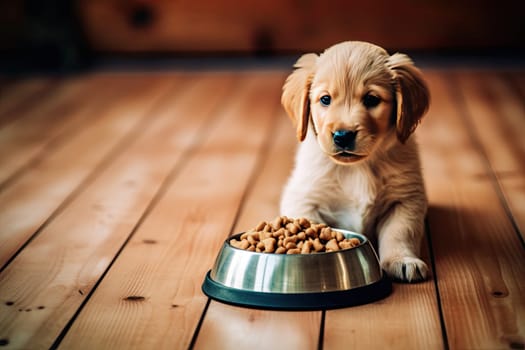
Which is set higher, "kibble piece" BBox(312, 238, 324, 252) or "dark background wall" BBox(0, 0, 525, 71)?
"dark background wall" BBox(0, 0, 525, 71)

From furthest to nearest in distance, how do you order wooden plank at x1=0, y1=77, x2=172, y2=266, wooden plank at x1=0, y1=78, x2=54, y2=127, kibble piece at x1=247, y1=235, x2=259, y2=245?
1. wooden plank at x1=0, y1=78, x2=54, y2=127
2. wooden plank at x1=0, y1=77, x2=172, y2=266
3. kibble piece at x1=247, y1=235, x2=259, y2=245

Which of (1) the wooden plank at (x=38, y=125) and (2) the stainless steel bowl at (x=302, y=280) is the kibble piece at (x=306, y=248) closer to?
(2) the stainless steel bowl at (x=302, y=280)

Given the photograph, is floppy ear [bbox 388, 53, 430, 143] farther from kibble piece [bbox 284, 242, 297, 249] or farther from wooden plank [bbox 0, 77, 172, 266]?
wooden plank [bbox 0, 77, 172, 266]

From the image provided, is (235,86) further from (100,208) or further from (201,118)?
(100,208)

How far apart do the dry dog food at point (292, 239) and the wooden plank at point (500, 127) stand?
2.44ft

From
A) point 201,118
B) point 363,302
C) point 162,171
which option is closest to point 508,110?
point 201,118

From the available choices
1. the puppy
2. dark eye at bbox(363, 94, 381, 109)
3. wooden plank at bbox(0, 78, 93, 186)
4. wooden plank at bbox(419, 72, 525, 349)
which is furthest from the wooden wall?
dark eye at bbox(363, 94, 381, 109)

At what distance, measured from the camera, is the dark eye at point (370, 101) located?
2.09 m

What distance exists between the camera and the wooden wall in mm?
5070

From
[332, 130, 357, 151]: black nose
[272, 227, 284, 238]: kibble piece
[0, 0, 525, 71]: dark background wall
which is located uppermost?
[0, 0, 525, 71]: dark background wall

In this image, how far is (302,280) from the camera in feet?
6.07

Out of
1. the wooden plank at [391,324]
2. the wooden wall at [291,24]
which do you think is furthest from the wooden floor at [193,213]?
the wooden wall at [291,24]

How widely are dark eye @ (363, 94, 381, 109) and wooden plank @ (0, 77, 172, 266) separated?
111cm

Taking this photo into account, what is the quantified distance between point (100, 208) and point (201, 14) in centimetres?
279
